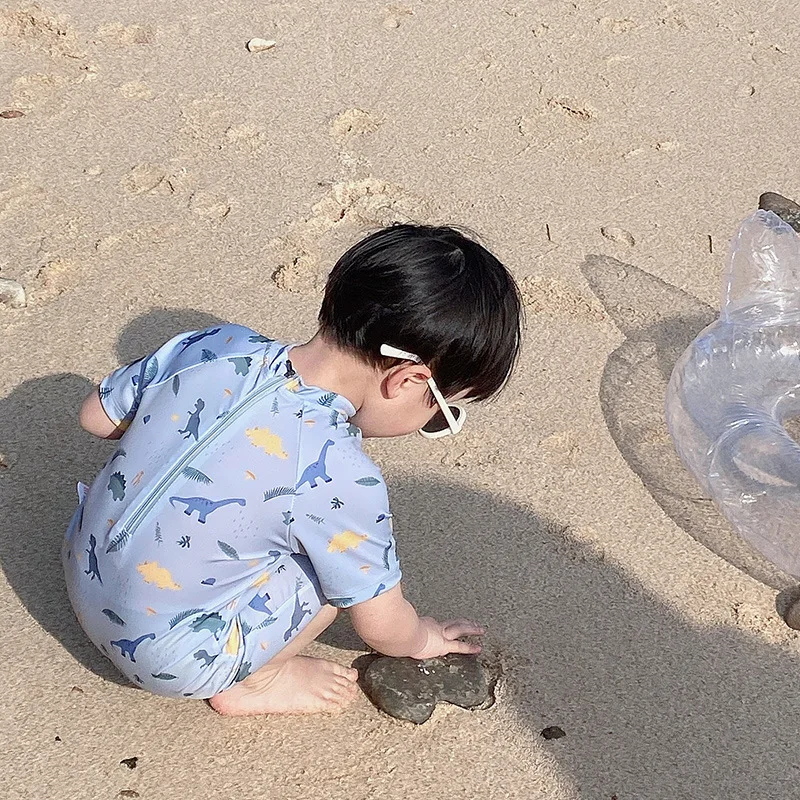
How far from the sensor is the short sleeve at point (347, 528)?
57.2 inches

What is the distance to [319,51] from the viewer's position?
329 centimetres

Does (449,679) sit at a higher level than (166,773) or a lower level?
higher

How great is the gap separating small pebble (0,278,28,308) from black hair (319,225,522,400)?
1154 millimetres

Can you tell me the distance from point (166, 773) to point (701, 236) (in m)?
1.83

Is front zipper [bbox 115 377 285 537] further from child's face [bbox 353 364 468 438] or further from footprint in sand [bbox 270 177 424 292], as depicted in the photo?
footprint in sand [bbox 270 177 424 292]

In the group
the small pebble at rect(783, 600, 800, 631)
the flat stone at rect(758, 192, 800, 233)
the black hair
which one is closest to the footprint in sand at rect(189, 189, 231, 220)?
the black hair

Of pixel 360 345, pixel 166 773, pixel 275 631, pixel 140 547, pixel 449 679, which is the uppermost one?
pixel 360 345

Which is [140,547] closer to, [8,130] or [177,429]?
[177,429]

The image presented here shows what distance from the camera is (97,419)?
1682mm

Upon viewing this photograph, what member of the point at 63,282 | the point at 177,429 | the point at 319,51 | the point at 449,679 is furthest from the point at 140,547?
the point at 319,51

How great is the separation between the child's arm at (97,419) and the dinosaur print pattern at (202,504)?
28 centimetres

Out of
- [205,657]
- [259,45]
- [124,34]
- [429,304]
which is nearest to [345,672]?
[205,657]

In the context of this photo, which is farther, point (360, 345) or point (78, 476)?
point (78, 476)

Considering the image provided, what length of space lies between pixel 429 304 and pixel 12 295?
1329mm
